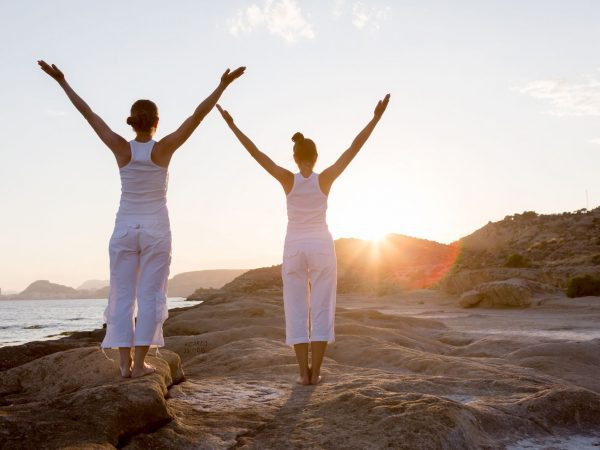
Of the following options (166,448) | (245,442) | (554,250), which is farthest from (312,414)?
(554,250)

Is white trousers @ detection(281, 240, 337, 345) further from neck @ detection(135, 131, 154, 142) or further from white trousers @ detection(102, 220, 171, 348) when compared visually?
neck @ detection(135, 131, 154, 142)

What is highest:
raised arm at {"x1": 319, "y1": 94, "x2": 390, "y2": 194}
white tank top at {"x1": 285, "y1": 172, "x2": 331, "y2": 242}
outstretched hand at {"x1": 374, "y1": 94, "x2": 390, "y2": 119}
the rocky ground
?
outstretched hand at {"x1": 374, "y1": 94, "x2": 390, "y2": 119}

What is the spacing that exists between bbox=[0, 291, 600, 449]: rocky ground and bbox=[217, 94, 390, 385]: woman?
1.45ft

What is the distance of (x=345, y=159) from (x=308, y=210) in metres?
0.62

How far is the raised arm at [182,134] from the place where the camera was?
475 cm

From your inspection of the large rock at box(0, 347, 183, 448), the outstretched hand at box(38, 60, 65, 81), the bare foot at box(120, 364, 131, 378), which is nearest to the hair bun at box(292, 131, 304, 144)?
the outstretched hand at box(38, 60, 65, 81)

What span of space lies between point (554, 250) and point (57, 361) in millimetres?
40445

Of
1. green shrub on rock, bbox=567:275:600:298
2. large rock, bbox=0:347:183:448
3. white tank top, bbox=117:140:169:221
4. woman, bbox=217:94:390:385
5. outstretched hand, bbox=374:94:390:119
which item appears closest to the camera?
large rock, bbox=0:347:183:448

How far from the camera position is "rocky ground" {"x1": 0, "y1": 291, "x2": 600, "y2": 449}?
3324 millimetres

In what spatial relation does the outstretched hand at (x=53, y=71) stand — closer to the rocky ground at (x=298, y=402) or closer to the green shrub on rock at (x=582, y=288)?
the rocky ground at (x=298, y=402)

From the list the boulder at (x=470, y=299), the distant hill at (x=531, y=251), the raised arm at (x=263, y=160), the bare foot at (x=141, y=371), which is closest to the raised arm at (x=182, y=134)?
the raised arm at (x=263, y=160)

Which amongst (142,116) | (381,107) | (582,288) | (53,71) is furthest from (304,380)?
(582,288)

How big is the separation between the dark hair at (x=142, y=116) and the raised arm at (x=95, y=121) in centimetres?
17

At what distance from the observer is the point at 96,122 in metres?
4.89
